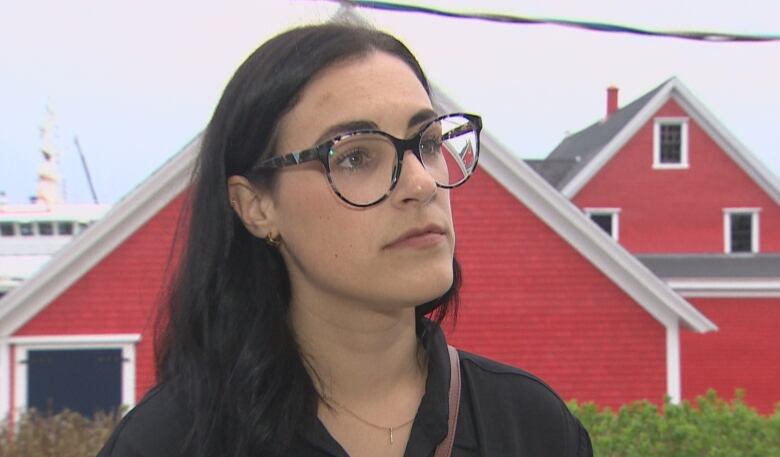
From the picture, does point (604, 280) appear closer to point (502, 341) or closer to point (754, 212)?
point (502, 341)

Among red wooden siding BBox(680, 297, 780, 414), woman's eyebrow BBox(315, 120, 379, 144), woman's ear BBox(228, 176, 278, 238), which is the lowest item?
red wooden siding BBox(680, 297, 780, 414)

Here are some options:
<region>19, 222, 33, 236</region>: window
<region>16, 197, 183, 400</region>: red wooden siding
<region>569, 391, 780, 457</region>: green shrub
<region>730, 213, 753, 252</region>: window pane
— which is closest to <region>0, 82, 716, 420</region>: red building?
<region>16, 197, 183, 400</region>: red wooden siding

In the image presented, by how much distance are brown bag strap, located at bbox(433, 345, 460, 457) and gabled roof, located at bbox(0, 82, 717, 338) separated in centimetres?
904

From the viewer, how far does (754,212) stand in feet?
71.8

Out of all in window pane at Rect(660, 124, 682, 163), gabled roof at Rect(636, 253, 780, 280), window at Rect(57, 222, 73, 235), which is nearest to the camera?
gabled roof at Rect(636, 253, 780, 280)

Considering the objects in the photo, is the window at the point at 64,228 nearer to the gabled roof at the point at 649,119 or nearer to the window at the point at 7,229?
the window at the point at 7,229

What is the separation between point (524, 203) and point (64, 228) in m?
27.9

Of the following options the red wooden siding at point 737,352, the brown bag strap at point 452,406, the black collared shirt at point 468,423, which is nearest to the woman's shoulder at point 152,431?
the black collared shirt at point 468,423

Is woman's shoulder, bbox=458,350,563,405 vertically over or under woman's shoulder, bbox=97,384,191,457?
over

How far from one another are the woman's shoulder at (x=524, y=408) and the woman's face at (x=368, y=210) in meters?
0.29

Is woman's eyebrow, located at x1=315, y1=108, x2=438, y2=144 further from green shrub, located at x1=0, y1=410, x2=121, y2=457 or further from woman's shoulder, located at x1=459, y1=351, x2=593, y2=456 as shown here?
green shrub, located at x1=0, y1=410, x2=121, y2=457

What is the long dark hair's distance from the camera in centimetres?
156

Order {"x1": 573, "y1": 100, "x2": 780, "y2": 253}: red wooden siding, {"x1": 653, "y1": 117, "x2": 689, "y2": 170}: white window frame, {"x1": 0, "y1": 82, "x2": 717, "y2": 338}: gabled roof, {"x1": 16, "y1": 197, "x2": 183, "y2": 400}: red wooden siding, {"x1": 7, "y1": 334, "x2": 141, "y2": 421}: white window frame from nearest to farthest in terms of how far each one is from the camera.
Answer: {"x1": 0, "y1": 82, "x2": 717, "y2": 338}: gabled roof, {"x1": 16, "y1": 197, "x2": 183, "y2": 400}: red wooden siding, {"x1": 7, "y1": 334, "x2": 141, "y2": 421}: white window frame, {"x1": 573, "y1": 100, "x2": 780, "y2": 253}: red wooden siding, {"x1": 653, "y1": 117, "x2": 689, "y2": 170}: white window frame

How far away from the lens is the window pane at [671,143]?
22297mm
